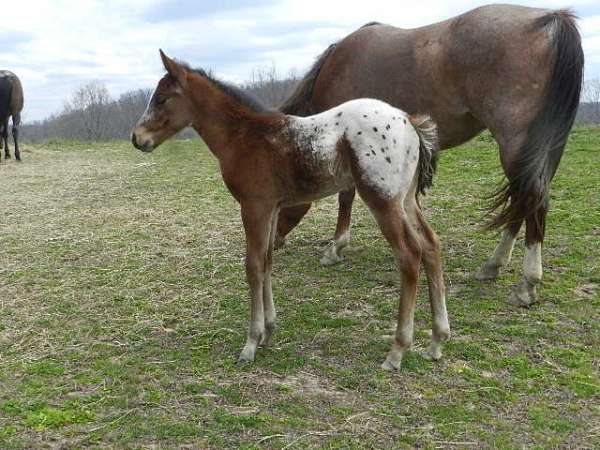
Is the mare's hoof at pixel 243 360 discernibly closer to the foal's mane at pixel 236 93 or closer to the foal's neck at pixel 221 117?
the foal's neck at pixel 221 117

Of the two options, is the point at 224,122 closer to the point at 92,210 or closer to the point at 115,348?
the point at 115,348

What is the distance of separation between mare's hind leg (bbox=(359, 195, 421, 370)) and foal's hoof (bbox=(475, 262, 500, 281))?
163 cm

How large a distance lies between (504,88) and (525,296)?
1.49m

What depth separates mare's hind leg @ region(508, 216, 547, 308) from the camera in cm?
416

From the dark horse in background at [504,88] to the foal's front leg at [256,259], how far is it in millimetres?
1621

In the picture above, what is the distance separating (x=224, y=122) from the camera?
3.65 m

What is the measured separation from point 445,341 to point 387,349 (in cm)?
35

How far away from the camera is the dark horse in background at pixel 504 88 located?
4055mm

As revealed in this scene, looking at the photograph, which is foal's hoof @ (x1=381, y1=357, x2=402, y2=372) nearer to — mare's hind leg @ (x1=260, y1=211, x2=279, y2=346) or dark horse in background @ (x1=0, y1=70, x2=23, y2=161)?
mare's hind leg @ (x1=260, y1=211, x2=279, y2=346)

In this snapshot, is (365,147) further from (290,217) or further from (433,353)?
(290,217)

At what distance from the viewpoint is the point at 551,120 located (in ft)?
13.3

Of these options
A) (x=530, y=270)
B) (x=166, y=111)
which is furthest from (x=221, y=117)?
(x=530, y=270)

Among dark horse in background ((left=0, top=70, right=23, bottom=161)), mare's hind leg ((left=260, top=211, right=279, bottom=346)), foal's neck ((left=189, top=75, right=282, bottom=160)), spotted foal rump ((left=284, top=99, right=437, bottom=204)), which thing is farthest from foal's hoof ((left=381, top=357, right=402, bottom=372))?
dark horse in background ((left=0, top=70, right=23, bottom=161))

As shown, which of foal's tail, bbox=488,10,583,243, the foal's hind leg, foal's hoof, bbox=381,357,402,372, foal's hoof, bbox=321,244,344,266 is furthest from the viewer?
foal's hoof, bbox=321,244,344,266
